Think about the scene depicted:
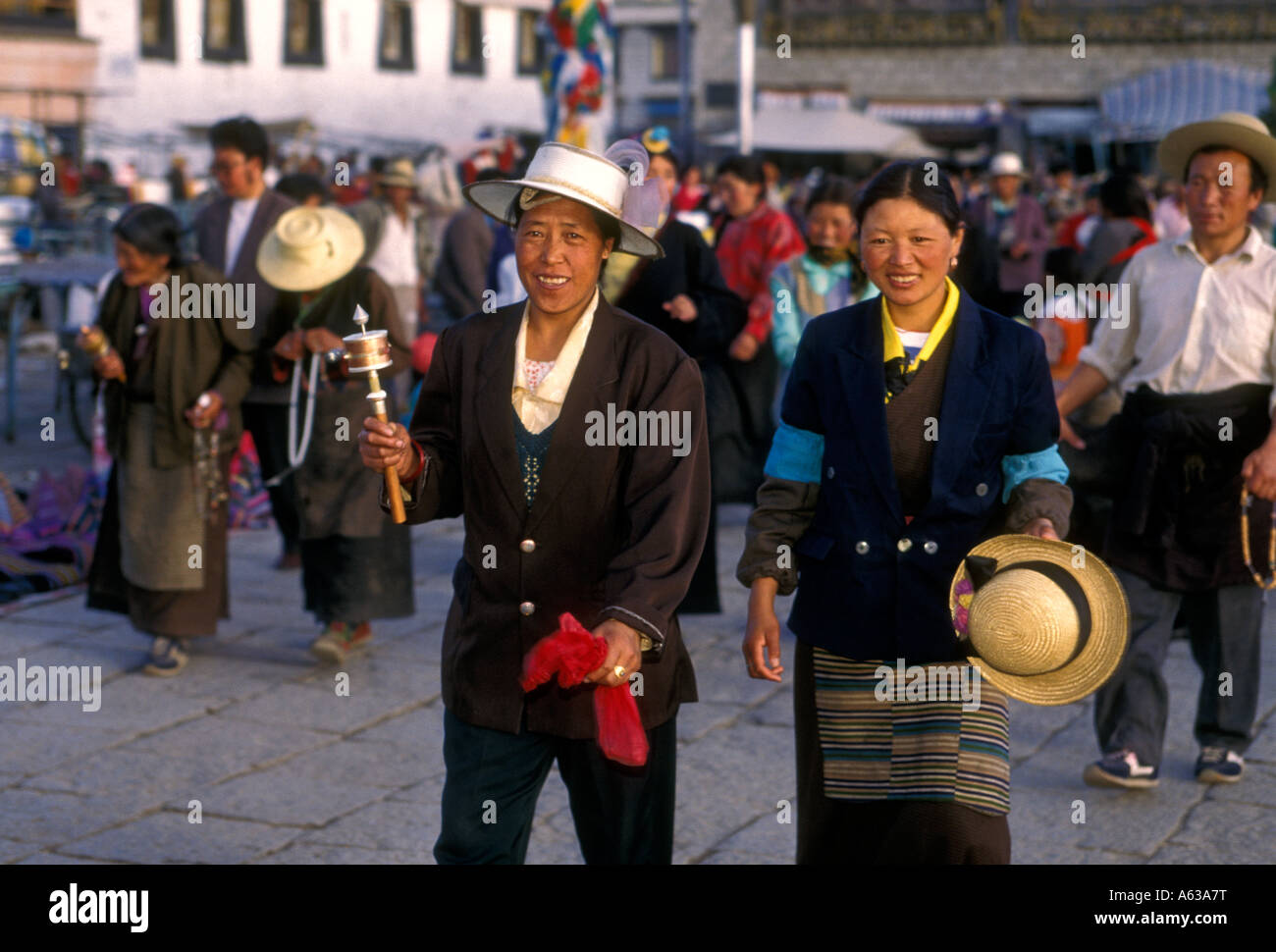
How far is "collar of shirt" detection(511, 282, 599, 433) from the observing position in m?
3.34

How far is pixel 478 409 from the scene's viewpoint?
334 cm

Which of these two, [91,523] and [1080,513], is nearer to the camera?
[1080,513]

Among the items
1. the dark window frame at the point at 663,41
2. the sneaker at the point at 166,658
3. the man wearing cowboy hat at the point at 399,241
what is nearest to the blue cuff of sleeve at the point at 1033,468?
the sneaker at the point at 166,658

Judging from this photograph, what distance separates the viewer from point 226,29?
37156mm

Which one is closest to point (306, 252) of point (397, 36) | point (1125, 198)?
point (1125, 198)

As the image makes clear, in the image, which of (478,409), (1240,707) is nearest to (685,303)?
(1240,707)

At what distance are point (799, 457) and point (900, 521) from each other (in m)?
0.28

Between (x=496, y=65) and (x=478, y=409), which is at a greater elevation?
(x=496, y=65)

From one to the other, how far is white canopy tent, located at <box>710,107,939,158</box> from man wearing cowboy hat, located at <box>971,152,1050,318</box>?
57.3 ft

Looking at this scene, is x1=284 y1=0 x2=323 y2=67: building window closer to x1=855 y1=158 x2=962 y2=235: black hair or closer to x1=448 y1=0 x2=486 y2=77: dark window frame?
x1=448 y1=0 x2=486 y2=77: dark window frame

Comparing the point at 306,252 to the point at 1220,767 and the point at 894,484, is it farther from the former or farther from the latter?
the point at 1220,767

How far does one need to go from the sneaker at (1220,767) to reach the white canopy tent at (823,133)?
92.5 feet

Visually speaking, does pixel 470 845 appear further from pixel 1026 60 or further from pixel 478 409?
pixel 1026 60
